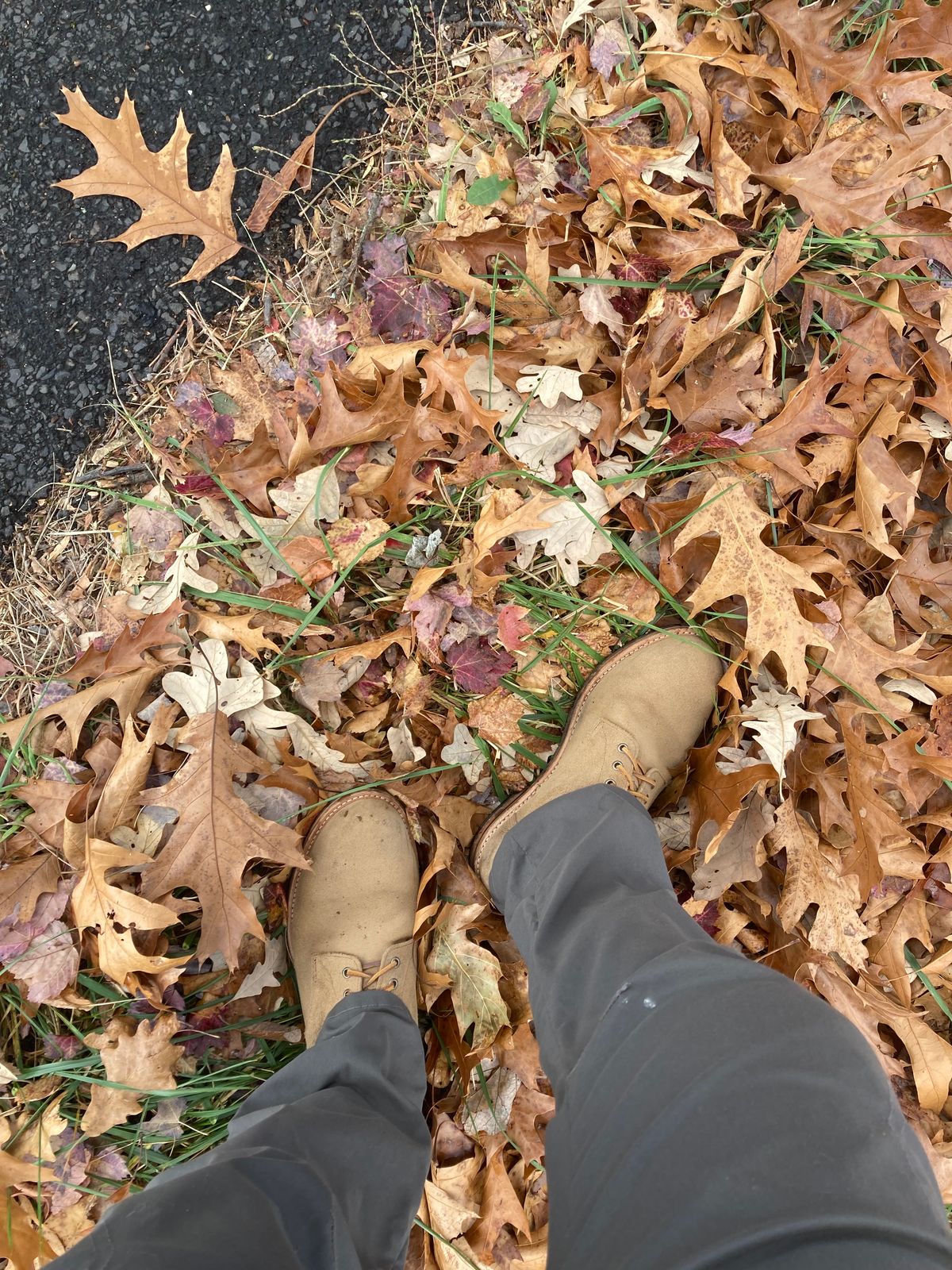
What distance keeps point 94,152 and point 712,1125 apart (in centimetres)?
207

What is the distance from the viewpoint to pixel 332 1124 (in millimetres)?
1235

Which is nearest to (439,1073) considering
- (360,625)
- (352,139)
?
(360,625)

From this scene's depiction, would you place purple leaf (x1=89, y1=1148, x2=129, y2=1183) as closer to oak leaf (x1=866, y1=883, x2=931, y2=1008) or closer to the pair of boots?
the pair of boots

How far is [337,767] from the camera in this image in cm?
162

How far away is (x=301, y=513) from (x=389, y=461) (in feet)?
0.70

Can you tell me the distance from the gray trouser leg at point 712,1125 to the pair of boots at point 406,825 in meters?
0.41

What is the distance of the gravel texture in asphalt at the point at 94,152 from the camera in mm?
1614

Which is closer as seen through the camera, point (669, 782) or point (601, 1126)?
point (601, 1126)

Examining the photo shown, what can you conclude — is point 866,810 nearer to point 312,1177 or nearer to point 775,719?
point 775,719

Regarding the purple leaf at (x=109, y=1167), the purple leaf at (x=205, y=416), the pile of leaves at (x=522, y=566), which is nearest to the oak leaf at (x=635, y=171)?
the pile of leaves at (x=522, y=566)

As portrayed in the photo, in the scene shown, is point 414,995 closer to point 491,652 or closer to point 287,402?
point 491,652

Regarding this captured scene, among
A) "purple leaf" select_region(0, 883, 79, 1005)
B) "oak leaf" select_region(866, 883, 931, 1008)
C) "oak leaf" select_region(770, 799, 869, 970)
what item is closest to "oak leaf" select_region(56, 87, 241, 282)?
"purple leaf" select_region(0, 883, 79, 1005)

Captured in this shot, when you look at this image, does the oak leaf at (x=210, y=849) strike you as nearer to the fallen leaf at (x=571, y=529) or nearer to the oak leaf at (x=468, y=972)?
the oak leaf at (x=468, y=972)

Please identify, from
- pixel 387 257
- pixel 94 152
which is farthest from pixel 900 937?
pixel 94 152
